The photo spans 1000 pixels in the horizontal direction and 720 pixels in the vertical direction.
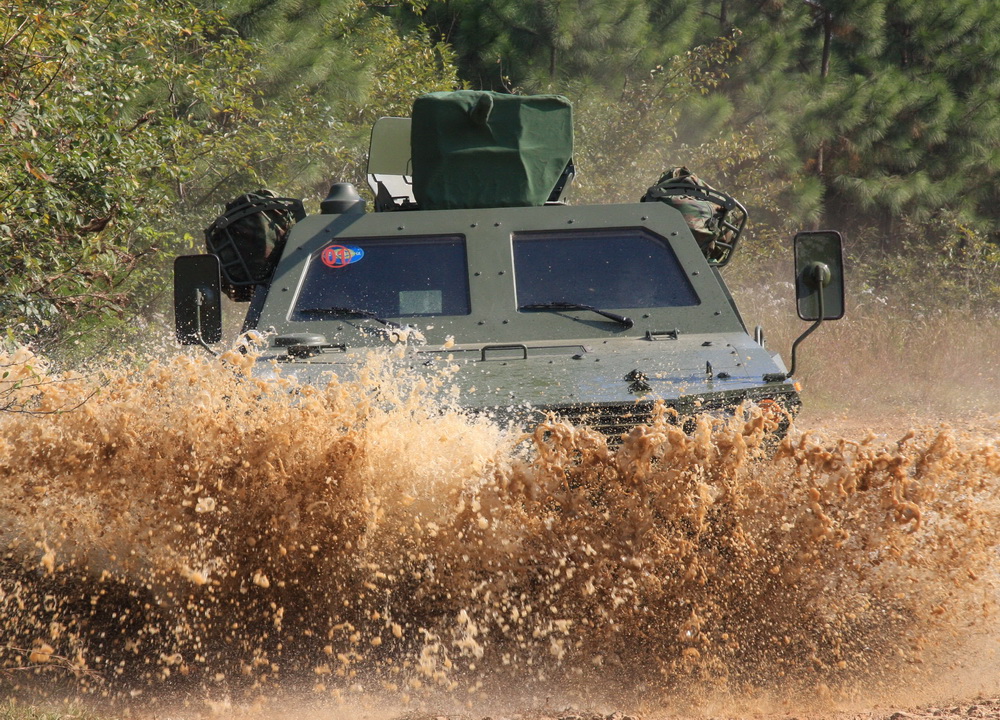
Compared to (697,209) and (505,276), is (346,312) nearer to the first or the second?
(505,276)

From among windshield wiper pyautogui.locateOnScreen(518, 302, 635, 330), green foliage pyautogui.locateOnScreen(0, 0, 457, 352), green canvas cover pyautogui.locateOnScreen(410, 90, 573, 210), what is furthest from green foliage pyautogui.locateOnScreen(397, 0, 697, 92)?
windshield wiper pyautogui.locateOnScreen(518, 302, 635, 330)

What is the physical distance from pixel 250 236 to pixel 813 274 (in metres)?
2.91

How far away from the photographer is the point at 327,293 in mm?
5328

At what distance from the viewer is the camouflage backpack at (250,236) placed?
604 centimetres

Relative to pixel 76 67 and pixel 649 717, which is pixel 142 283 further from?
pixel 649 717

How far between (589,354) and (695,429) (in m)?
1.02

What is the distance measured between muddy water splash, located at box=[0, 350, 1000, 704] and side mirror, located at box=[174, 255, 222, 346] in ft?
4.18

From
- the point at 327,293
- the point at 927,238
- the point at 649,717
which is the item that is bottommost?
the point at 649,717

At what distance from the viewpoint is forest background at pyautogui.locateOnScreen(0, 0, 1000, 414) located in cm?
969

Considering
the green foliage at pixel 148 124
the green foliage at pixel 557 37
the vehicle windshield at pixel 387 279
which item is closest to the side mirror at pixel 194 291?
the vehicle windshield at pixel 387 279

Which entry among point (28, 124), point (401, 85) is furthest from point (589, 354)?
point (401, 85)

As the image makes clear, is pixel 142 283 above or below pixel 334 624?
above

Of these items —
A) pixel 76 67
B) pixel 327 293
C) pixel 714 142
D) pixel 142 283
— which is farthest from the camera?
pixel 714 142

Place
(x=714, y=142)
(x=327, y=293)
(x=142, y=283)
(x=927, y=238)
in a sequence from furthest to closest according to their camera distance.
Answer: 1. (x=927, y=238)
2. (x=714, y=142)
3. (x=142, y=283)
4. (x=327, y=293)
